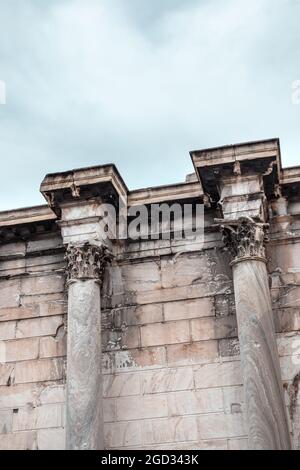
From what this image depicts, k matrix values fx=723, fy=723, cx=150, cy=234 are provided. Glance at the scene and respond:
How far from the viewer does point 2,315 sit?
12484mm

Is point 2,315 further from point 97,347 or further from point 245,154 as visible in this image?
point 245,154

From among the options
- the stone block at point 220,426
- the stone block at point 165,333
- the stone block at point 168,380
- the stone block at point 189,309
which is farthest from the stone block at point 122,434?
the stone block at point 189,309

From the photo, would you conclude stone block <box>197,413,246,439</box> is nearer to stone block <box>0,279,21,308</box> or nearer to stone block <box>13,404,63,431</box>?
stone block <box>13,404,63,431</box>

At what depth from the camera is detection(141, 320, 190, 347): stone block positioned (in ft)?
37.8

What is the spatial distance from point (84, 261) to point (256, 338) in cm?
305

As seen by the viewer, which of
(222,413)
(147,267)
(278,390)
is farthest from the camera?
(147,267)

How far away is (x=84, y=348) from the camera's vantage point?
1088cm

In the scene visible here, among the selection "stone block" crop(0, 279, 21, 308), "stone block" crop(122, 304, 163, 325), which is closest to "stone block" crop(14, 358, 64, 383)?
"stone block" crop(0, 279, 21, 308)

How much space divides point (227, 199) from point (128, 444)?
4.09 meters

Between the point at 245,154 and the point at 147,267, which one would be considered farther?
the point at 147,267

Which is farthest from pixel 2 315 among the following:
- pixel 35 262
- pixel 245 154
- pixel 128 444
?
pixel 245 154

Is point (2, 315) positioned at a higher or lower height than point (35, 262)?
lower

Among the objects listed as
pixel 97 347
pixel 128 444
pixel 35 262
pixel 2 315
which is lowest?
pixel 128 444

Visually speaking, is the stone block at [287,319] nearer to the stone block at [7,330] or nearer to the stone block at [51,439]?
the stone block at [51,439]
